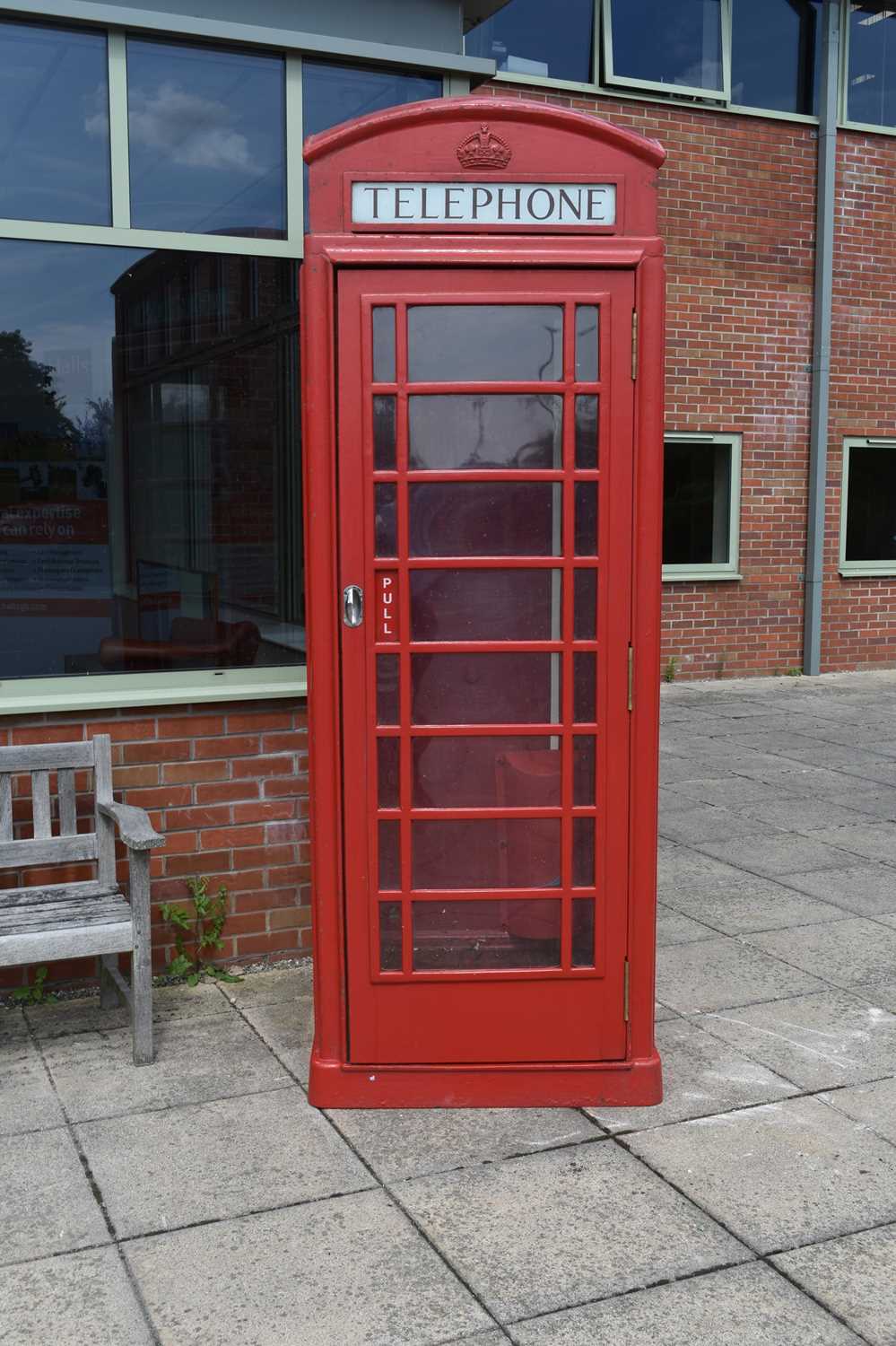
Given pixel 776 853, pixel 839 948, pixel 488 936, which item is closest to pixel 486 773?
pixel 488 936

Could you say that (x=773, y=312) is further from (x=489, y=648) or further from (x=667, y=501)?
(x=489, y=648)

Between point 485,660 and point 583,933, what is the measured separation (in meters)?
0.83

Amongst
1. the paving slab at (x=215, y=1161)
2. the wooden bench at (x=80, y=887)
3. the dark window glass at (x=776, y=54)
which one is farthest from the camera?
the dark window glass at (x=776, y=54)

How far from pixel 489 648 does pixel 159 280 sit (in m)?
1.91

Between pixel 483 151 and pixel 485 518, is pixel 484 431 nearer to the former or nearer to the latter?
pixel 485 518

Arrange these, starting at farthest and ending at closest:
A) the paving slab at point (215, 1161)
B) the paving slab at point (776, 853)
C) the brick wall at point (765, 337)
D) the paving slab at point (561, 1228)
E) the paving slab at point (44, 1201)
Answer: the brick wall at point (765, 337)
the paving slab at point (776, 853)
the paving slab at point (215, 1161)
the paving slab at point (44, 1201)
the paving slab at point (561, 1228)

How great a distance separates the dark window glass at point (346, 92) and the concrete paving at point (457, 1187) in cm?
302

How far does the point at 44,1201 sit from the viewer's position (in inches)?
126

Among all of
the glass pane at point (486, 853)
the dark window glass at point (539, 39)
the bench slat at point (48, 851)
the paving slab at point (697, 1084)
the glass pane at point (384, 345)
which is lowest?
the paving slab at point (697, 1084)

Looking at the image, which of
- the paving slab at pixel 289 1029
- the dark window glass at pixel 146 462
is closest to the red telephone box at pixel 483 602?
the paving slab at pixel 289 1029

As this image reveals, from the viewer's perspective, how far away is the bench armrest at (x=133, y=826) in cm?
390

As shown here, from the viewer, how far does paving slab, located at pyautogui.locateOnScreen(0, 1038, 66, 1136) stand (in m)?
3.61

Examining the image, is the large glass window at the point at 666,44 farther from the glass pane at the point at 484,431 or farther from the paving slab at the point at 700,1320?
the paving slab at the point at 700,1320

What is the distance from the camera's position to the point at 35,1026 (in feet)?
14.0
